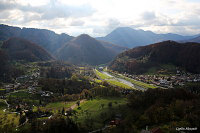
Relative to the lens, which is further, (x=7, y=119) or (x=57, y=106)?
(x=57, y=106)

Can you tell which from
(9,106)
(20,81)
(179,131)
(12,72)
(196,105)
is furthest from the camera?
(12,72)

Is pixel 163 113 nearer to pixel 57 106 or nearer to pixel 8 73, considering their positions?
pixel 57 106

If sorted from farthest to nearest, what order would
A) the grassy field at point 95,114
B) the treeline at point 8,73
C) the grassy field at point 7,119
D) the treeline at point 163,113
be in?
the treeline at point 8,73, the grassy field at point 7,119, the grassy field at point 95,114, the treeline at point 163,113

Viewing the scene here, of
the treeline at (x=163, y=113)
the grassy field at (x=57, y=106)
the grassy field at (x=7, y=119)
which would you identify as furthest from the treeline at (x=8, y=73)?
the treeline at (x=163, y=113)

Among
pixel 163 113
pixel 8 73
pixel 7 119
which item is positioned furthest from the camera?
pixel 8 73

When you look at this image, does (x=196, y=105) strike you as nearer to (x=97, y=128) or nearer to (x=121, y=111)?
(x=121, y=111)

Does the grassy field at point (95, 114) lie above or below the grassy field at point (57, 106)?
above

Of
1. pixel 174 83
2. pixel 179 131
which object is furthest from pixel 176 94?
pixel 174 83

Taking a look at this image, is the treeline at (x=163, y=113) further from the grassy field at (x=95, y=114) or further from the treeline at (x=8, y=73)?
the treeline at (x=8, y=73)

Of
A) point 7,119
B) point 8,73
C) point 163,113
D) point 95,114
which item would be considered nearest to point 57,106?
point 7,119
